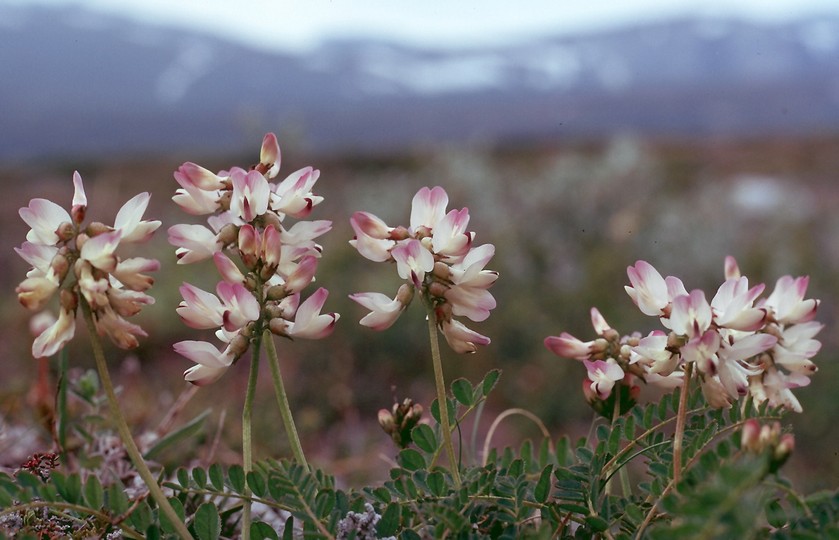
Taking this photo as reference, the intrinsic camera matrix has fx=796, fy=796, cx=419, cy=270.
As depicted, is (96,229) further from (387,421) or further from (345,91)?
(345,91)

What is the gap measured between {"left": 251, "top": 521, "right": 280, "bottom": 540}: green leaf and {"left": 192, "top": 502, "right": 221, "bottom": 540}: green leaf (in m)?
0.04

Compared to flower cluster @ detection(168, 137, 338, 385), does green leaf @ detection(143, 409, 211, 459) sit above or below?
below

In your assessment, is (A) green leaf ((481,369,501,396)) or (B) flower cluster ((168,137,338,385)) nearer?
(B) flower cluster ((168,137,338,385))

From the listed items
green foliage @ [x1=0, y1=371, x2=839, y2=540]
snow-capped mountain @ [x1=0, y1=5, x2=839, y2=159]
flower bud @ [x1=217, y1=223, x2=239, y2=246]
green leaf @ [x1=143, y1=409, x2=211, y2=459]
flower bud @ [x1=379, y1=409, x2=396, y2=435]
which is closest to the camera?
green foliage @ [x1=0, y1=371, x2=839, y2=540]

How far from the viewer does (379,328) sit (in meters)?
0.84

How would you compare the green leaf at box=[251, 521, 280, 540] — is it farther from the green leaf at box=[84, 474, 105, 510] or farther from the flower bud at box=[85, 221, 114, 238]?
the flower bud at box=[85, 221, 114, 238]

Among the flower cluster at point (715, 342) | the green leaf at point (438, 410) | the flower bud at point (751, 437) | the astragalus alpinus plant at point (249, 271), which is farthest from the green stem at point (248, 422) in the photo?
the flower bud at point (751, 437)

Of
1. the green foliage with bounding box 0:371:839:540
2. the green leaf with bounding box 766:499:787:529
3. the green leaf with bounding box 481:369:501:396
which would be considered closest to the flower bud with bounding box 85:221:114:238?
the green foliage with bounding box 0:371:839:540

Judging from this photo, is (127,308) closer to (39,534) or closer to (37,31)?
(39,534)

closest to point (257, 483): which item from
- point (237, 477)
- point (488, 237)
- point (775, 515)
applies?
point (237, 477)

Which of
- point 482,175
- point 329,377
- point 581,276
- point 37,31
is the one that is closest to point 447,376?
point 329,377

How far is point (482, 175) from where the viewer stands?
10258 millimetres

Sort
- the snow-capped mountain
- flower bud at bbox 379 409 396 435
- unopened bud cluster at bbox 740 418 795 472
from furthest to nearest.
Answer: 1. the snow-capped mountain
2. flower bud at bbox 379 409 396 435
3. unopened bud cluster at bbox 740 418 795 472

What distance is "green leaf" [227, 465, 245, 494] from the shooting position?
31.4 inches
